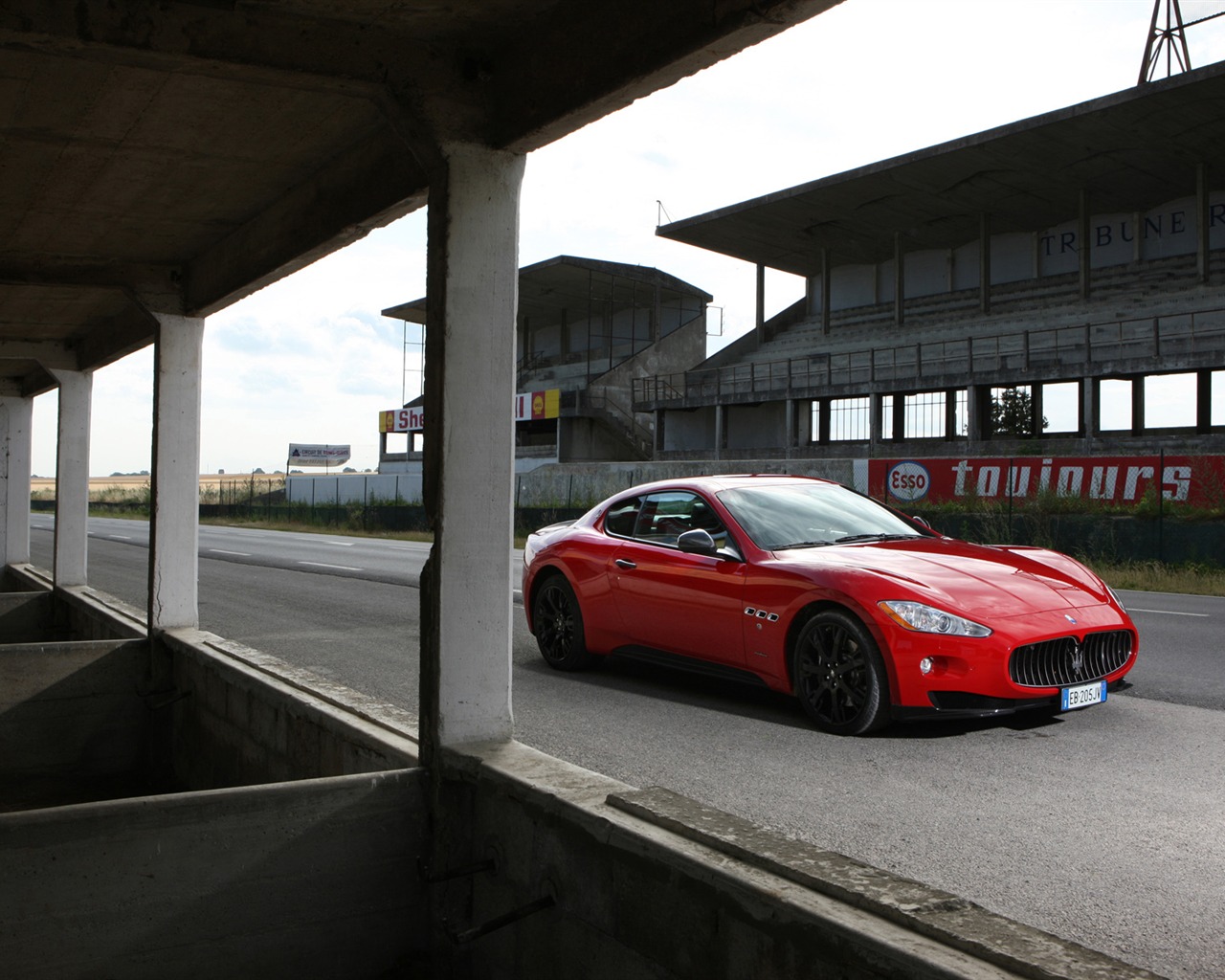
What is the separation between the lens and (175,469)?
8234mm

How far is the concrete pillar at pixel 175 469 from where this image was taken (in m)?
8.22

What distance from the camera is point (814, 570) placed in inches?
272

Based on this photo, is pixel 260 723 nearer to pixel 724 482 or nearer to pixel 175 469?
pixel 175 469

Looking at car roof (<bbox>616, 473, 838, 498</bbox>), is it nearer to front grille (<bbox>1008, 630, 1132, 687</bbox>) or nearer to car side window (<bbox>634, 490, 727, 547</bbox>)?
car side window (<bbox>634, 490, 727, 547</bbox>)

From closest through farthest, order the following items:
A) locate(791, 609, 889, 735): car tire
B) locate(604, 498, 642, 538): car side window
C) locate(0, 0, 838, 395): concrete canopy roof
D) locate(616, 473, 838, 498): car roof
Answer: locate(0, 0, 838, 395): concrete canopy roof
locate(791, 609, 889, 735): car tire
locate(616, 473, 838, 498): car roof
locate(604, 498, 642, 538): car side window

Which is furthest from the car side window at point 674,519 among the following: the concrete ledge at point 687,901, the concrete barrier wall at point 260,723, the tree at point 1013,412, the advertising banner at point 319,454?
the advertising banner at point 319,454

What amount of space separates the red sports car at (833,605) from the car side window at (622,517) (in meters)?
0.02

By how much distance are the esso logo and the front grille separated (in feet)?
60.9

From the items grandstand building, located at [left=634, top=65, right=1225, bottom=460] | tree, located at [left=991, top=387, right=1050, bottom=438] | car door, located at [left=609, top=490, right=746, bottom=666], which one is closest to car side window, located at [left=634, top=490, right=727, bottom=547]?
car door, located at [left=609, top=490, right=746, bottom=666]

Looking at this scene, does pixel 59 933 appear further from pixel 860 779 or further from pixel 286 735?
pixel 860 779

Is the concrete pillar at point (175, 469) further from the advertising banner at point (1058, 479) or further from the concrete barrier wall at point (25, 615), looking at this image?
the advertising banner at point (1058, 479)

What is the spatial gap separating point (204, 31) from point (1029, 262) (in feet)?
143

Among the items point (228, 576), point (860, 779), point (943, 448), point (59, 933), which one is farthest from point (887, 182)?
point (59, 933)

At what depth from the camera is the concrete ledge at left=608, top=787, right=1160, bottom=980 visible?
228cm
